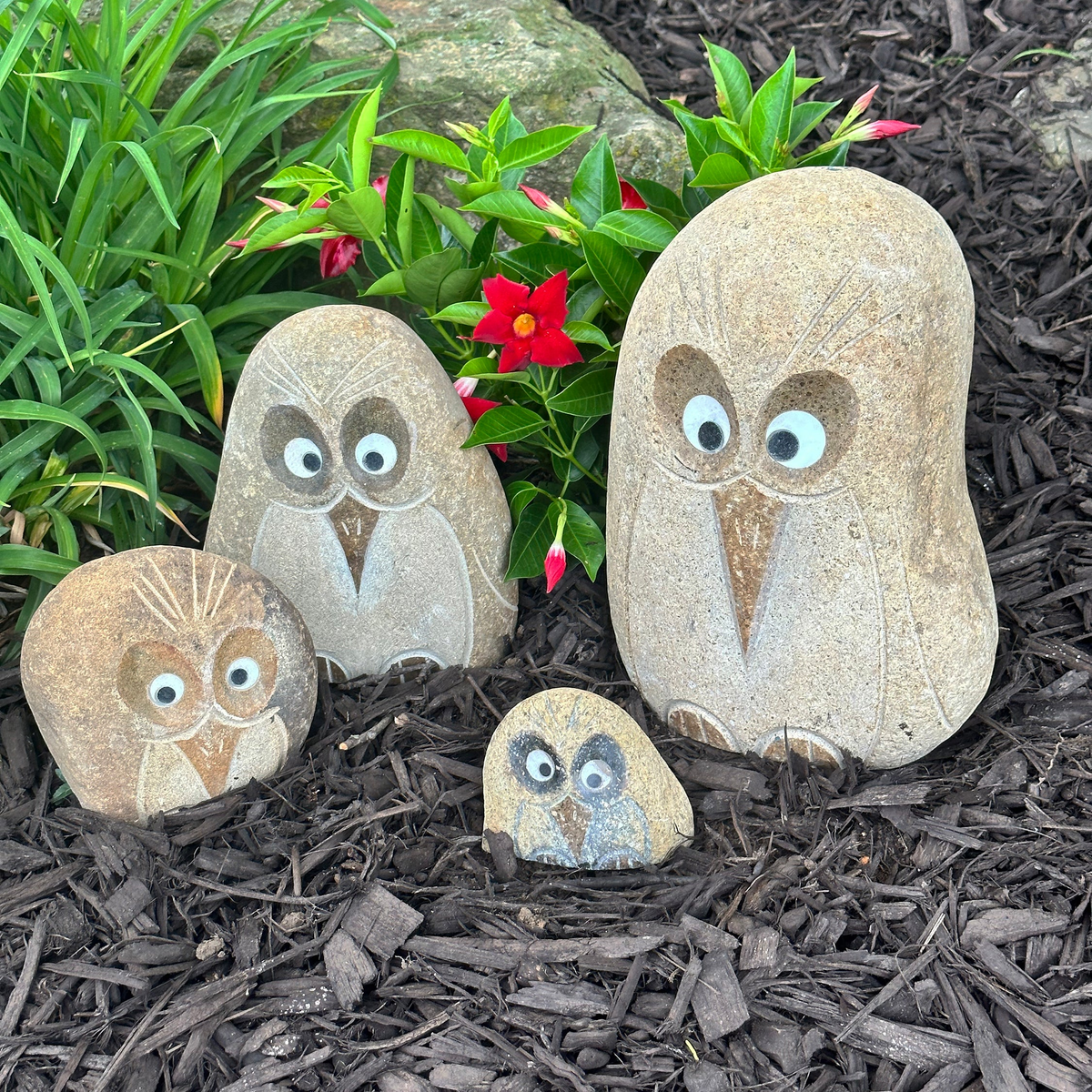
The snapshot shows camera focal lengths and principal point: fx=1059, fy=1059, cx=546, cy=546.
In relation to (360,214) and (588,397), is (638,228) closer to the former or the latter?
(588,397)

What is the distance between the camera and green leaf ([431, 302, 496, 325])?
2109mm

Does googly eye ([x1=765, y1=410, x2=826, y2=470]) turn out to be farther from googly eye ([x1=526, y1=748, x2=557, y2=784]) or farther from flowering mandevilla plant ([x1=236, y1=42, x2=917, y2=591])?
googly eye ([x1=526, y1=748, x2=557, y2=784])

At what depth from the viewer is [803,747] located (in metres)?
1.95

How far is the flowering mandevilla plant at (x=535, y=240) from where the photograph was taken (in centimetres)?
205

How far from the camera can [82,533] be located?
2.45m

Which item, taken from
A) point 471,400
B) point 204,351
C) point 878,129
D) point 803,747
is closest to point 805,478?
point 803,747

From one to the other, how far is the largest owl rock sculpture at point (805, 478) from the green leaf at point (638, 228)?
0.74ft

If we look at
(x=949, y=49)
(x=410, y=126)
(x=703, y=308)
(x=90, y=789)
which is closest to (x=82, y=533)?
(x=90, y=789)

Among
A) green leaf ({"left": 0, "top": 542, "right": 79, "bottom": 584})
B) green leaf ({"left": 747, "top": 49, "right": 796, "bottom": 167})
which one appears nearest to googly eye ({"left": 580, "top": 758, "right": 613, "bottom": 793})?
green leaf ({"left": 0, "top": 542, "right": 79, "bottom": 584})

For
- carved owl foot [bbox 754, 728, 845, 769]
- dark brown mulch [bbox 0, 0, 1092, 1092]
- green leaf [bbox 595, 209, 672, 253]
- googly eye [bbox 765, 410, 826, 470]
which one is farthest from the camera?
green leaf [bbox 595, 209, 672, 253]

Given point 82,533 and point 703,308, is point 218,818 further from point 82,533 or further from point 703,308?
point 703,308

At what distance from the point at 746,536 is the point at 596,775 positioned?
48cm

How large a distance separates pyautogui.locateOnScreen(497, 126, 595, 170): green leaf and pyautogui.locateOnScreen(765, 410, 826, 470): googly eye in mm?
769

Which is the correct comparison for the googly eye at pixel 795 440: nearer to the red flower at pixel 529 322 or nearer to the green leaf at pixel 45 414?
the red flower at pixel 529 322
